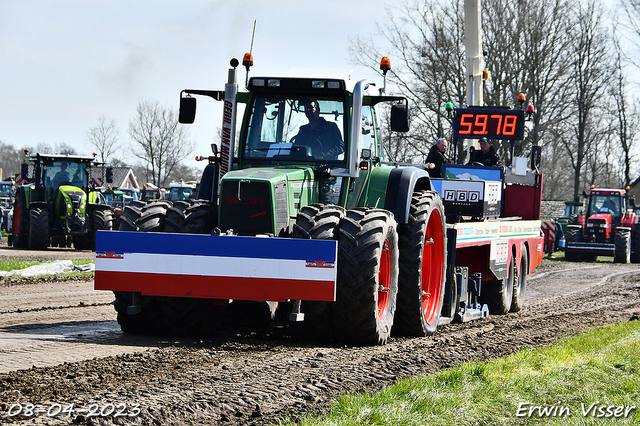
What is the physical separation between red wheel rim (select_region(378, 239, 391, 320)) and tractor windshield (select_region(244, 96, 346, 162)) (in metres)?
1.20

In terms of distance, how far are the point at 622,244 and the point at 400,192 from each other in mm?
21443

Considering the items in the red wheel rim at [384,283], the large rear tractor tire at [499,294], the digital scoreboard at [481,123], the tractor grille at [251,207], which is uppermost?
the digital scoreboard at [481,123]

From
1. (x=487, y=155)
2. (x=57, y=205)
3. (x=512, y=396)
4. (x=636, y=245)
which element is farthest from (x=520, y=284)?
(x=636, y=245)

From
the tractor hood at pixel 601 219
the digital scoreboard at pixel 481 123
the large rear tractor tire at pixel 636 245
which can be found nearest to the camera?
the digital scoreboard at pixel 481 123

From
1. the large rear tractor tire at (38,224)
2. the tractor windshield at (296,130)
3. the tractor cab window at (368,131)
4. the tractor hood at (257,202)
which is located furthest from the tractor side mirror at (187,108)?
the large rear tractor tire at (38,224)

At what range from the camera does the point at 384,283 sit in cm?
798

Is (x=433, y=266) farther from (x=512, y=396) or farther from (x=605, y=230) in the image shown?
(x=605, y=230)

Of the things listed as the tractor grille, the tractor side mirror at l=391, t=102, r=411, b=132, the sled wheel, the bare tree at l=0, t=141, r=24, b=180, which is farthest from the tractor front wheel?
the bare tree at l=0, t=141, r=24, b=180

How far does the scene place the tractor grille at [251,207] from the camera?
7.44m

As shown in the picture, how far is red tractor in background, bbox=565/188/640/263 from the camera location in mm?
27688

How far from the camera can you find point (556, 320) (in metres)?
10.9

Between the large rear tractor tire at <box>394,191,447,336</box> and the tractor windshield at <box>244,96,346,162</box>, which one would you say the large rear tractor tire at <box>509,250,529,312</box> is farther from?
the tractor windshield at <box>244,96,346,162</box>

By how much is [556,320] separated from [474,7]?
12.6 metres

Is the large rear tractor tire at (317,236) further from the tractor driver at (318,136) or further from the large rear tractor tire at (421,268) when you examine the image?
the large rear tractor tire at (421,268)
